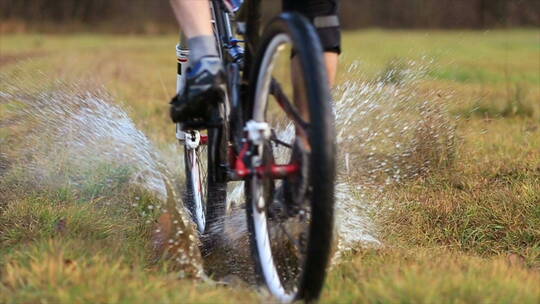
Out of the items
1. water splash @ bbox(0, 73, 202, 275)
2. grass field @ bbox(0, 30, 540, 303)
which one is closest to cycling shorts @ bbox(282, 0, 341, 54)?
grass field @ bbox(0, 30, 540, 303)

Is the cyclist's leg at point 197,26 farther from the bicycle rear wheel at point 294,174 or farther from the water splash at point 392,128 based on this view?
the water splash at point 392,128

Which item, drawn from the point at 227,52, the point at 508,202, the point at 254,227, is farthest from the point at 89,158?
the point at 508,202

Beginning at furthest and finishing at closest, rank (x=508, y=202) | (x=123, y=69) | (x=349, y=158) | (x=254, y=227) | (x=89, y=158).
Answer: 1. (x=123, y=69)
2. (x=349, y=158)
3. (x=89, y=158)
4. (x=508, y=202)
5. (x=254, y=227)

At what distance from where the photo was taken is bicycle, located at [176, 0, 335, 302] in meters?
2.16

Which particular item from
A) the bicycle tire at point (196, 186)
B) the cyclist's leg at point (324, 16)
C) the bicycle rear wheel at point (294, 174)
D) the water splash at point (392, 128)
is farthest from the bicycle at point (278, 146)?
the water splash at point (392, 128)

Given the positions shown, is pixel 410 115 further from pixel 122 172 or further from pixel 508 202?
pixel 122 172

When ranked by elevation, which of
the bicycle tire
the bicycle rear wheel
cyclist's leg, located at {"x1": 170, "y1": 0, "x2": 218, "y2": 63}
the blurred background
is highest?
cyclist's leg, located at {"x1": 170, "y1": 0, "x2": 218, "y2": 63}

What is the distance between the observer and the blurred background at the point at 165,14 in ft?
67.3

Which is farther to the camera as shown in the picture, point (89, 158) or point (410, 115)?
point (410, 115)

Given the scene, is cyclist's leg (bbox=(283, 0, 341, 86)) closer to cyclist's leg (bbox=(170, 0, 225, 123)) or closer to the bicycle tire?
cyclist's leg (bbox=(170, 0, 225, 123))

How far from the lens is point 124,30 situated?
21.9 meters

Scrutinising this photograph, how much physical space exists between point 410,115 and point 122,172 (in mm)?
1495

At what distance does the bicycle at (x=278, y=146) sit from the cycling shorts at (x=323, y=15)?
0.42ft

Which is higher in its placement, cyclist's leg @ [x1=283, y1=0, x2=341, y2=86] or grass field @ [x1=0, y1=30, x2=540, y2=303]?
cyclist's leg @ [x1=283, y1=0, x2=341, y2=86]
